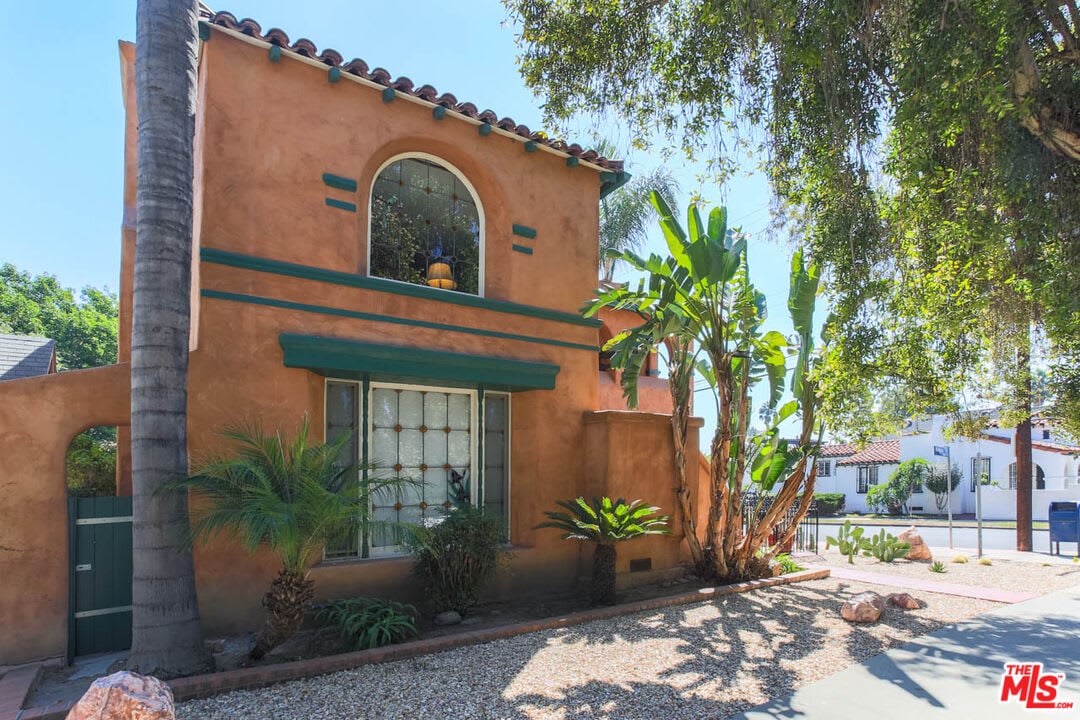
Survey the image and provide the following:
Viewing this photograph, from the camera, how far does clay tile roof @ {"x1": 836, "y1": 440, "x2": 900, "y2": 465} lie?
3925cm

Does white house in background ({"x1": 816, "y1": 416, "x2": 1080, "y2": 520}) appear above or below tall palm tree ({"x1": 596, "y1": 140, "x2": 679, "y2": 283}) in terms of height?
below

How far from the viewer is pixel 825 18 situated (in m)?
6.09

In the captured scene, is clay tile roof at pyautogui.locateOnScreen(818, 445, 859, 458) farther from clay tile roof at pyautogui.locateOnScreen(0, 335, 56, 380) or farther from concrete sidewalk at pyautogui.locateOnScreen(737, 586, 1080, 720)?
clay tile roof at pyautogui.locateOnScreen(0, 335, 56, 380)

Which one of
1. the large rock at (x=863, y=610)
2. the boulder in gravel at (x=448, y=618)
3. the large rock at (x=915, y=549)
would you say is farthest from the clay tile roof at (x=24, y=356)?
the large rock at (x=915, y=549)

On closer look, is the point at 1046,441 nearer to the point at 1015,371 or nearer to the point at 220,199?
the point at 1015,371

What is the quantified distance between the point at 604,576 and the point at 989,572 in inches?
333

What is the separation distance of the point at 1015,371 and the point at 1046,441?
29142 mm

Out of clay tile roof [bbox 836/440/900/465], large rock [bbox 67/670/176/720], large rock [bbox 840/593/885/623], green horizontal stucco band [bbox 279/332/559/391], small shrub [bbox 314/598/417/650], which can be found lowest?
clay tile roof [bbox 836/440/900/465]

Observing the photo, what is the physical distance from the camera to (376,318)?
26.9 ft

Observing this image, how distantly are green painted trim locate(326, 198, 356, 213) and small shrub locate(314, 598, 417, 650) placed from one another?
4.60 m

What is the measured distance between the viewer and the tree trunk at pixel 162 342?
5.73m

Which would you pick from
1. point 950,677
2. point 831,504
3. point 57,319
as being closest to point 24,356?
point 950,677

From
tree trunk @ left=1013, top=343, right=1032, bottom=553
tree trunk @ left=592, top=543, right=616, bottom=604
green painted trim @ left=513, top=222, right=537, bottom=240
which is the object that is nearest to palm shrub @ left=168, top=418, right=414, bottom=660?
tree trunk @ left=592, top=543, right=616, bottom=604

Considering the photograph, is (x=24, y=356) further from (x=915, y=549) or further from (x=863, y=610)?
(x=915, y=549)
